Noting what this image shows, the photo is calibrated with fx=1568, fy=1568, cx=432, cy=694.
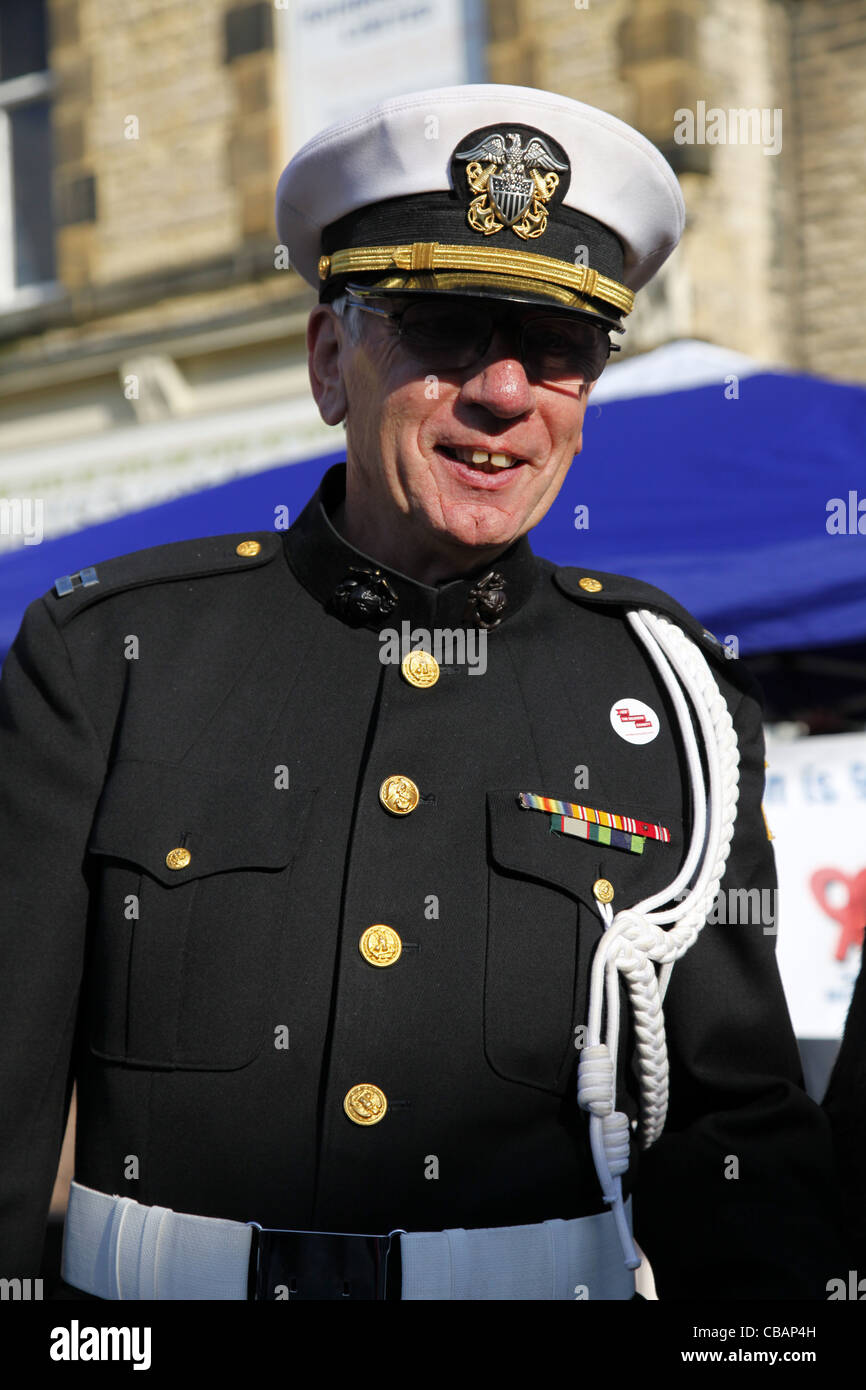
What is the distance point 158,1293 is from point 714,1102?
0.72m

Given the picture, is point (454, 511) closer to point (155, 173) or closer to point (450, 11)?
point (450, 11)

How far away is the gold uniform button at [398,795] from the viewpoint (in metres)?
1.94

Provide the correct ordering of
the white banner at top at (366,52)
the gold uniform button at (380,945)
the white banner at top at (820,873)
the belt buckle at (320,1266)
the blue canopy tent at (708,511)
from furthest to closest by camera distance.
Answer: the white banner at top at (366,52), the blue canopy tent at (708,511), the white banner at top at (820,873), the gold uniform button at (380,945), the belt buckle at (320,1266)

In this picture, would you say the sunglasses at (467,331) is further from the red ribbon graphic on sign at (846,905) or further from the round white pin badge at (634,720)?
the red ribbon graphic on sign at (846,905)

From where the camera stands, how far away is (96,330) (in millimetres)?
9586

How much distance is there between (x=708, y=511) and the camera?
155 inches

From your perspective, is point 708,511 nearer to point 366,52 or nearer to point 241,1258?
point 241,1258

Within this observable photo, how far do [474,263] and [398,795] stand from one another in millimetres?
671

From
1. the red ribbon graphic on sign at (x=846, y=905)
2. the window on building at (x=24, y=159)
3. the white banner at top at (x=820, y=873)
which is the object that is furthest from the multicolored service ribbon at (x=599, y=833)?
the window on building at (x=24, y=159)

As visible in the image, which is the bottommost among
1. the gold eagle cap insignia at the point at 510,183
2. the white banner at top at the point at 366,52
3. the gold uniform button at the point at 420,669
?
the gold uniform button at the point at 420,669

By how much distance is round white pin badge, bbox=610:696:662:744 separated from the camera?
2.08 meters

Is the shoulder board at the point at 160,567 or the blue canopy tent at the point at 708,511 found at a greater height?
the blue canopy tent at the point at 708,511

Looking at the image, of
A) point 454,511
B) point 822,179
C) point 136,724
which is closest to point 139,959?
point 136,724

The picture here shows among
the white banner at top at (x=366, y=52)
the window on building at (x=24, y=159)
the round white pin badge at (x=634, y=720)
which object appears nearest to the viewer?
the round white pin badge at (x=634, y=720)
